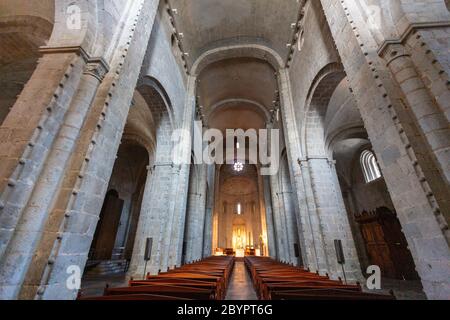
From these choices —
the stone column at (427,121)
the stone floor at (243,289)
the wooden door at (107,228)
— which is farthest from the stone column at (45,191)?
the wooden door at (107,228)

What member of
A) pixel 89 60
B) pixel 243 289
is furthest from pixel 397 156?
pixel 243 289

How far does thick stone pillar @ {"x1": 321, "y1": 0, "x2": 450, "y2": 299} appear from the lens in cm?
234

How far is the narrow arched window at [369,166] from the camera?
511 inches

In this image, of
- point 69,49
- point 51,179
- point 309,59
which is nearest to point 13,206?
point 51,179

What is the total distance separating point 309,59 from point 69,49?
23.3 ft

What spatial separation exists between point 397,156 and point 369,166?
1278cm

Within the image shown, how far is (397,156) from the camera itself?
2.83 m

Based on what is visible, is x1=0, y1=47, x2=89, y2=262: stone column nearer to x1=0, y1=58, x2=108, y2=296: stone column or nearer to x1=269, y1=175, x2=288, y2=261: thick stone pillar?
x1=0, y1=58, x2=108, y2=296: stone column

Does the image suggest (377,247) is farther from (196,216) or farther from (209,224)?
(209,224)

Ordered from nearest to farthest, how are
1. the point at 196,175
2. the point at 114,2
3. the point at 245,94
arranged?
the point at 114,2 → the point at 196,175 → the point at 245,94

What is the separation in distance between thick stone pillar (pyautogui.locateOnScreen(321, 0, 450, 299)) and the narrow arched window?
11723 mm

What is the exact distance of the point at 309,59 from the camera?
284 inches

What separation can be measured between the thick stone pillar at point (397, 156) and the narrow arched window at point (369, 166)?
11.7 m
